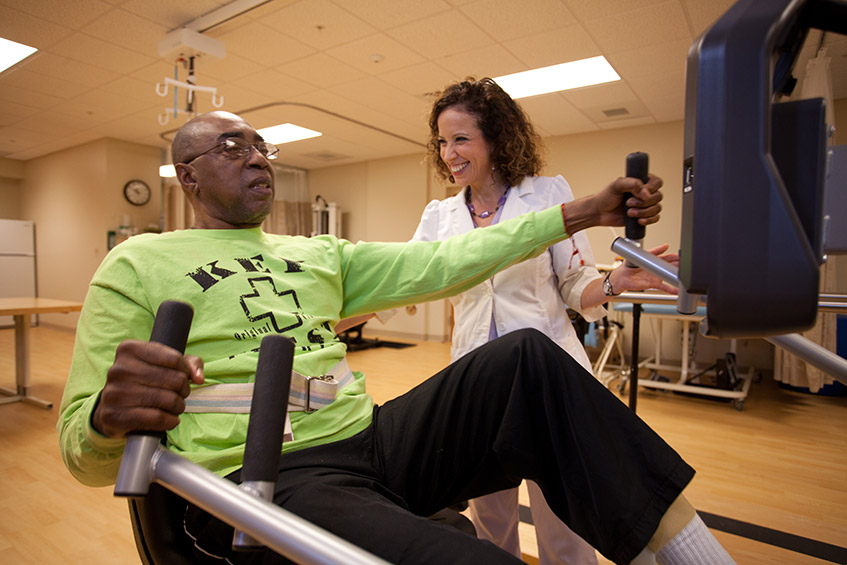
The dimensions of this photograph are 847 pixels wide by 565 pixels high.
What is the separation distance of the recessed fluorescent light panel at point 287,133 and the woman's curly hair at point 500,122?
4.86 m

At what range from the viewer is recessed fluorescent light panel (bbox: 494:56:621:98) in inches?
158

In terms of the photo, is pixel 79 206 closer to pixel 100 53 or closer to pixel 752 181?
pixel 100 53

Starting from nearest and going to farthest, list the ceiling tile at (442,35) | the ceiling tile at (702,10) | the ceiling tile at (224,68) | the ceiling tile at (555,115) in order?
the ceiling tile at (702,10) → the ceiling tile at (442,35) → the ceiling tile at (224,68) → the ceiling tile at (555,115)

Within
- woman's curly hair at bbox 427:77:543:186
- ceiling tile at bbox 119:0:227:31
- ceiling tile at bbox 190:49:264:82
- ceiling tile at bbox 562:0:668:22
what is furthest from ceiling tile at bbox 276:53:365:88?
woman's curly hair at bbox 427:77:543:186

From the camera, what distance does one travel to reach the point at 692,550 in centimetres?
67

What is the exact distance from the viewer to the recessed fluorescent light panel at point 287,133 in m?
5.94

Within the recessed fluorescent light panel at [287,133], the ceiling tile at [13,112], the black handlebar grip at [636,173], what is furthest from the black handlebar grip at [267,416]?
the ceiling tile at [13,112]

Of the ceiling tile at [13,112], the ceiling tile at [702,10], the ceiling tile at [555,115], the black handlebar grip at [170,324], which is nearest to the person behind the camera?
the black handlebar grip at [170,324]

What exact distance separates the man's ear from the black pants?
0.68 m

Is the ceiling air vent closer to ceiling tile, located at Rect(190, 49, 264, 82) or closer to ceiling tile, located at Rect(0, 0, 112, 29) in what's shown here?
ceiling tile, located at Rect(190, 49, 264, 82)

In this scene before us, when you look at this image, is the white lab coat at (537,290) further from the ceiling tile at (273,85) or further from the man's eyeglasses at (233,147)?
the ceiling tile at (273,85)

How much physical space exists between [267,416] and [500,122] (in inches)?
42.9

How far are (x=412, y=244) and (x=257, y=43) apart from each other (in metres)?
3.16

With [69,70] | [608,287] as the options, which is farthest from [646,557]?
[69,70]
